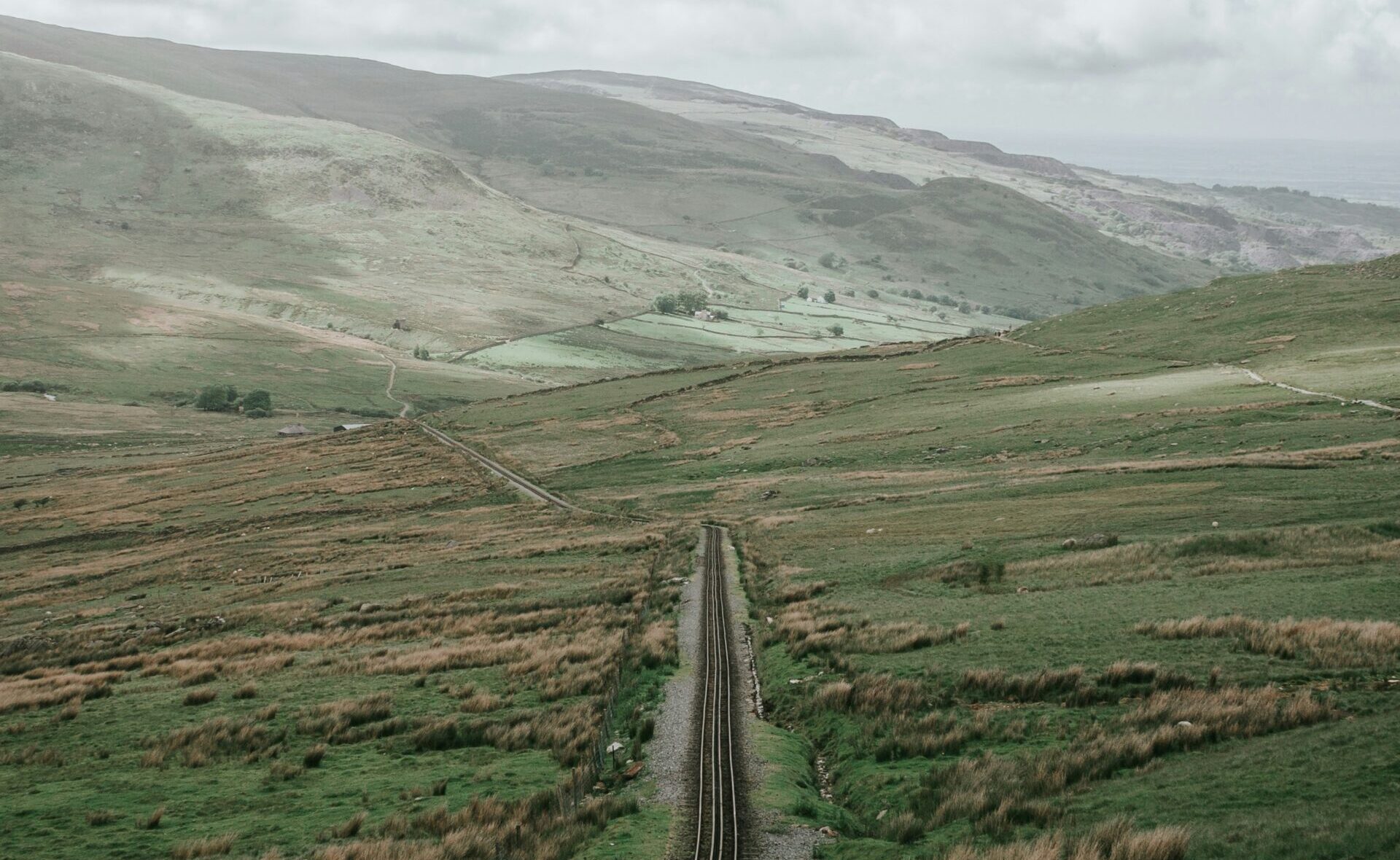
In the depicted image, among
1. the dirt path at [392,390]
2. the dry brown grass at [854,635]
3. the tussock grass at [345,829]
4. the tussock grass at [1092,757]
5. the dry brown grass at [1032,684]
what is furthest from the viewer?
the dirt path at [392,390]

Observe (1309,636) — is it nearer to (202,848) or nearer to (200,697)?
(202,848)

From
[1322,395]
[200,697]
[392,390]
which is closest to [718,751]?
[200,697]

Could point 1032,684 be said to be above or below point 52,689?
above

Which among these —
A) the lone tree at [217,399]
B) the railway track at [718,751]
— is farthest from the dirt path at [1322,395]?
the lone tree at [217,399]

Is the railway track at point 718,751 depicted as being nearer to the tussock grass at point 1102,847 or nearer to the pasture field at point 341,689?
the pasture field at point 341,689

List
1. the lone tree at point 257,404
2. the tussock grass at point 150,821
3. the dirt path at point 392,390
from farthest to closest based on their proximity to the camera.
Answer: the dirt path at point 392,390, the lone tree at point 257,404, the tussock grass at point 150,821

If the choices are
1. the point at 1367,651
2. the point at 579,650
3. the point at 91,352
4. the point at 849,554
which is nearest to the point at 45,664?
the point at 579,650

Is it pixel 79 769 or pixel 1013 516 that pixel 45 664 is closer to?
pixel 79 769

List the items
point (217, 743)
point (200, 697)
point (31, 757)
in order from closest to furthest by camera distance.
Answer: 1. point (31, 757)
2. point (217, 743)
3. point (200, 697)
